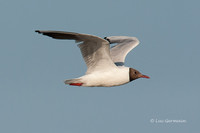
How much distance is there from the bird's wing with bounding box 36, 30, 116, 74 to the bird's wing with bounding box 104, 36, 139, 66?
71.2 inches

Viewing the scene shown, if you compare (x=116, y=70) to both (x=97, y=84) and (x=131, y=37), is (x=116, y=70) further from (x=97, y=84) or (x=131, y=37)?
(x=131, y=37)

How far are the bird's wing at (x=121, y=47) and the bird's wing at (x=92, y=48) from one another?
5.93 ft

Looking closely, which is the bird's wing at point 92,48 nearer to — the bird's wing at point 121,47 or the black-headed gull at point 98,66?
the black-headed gull at point 98,66

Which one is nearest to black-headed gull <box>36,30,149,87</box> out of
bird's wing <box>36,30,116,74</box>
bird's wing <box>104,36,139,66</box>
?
bird's wing <box>36,30,116,74</box>

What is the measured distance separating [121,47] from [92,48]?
3602mm

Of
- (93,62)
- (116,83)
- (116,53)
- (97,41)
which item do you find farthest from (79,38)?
(116,53)

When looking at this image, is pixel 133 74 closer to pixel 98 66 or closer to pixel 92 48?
pixel 98 66

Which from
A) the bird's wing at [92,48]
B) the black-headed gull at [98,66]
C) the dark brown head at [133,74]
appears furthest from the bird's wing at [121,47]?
the bird's wing at [92,48]

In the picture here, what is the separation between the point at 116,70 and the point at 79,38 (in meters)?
2.05

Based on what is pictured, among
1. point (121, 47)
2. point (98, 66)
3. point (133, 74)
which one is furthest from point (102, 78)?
point (121, 47)

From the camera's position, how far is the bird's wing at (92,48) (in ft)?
39.6

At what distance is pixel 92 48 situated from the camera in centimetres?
1310

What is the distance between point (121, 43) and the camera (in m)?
16.8

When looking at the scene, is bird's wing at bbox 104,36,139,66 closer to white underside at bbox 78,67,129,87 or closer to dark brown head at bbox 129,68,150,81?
dark brown head at bbox 129,68,150,81
